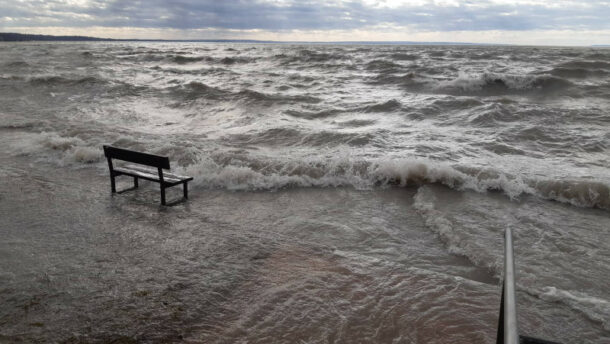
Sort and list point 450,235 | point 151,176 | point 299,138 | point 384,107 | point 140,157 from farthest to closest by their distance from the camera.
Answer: point 384,107
point 299,138
point 151,176
point 140,157
point 450,235

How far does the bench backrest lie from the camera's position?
6.49 meters

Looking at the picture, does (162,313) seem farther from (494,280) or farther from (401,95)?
(401,95)

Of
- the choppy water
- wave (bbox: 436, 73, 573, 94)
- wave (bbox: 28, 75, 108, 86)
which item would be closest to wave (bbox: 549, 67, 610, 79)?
wave (bbox: 436, 73, 573, 94)

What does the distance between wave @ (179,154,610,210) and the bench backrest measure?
1.58 metres

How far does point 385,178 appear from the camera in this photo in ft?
26.5

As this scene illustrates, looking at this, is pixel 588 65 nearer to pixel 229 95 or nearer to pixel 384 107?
pixel 384 107

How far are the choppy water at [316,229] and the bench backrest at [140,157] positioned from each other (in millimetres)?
756

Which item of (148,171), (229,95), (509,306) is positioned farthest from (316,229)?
(229,95)

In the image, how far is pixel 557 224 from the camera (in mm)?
6105

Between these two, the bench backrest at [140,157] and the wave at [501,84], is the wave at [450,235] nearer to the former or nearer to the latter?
the bench backrest at [140,157]

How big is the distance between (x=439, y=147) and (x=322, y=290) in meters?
7.18

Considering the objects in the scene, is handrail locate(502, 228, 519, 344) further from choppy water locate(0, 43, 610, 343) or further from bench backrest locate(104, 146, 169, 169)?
bench backrest locate(104, 146, 169, 169)

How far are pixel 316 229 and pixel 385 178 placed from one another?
270 cm

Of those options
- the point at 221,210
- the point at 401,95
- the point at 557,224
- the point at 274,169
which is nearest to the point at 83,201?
the point at 221,210
